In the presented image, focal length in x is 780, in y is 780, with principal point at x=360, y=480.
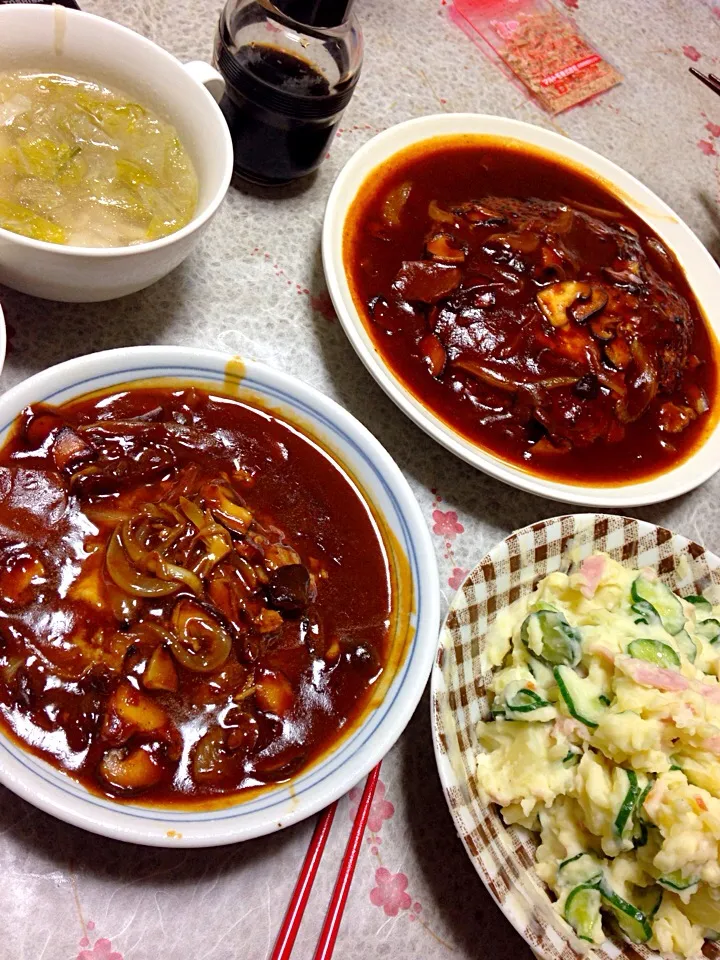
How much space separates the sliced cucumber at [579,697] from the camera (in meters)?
1.82

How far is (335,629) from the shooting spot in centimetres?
183

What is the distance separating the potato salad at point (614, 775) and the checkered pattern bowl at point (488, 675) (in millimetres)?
37

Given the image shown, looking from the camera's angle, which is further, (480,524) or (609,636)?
(480,524)

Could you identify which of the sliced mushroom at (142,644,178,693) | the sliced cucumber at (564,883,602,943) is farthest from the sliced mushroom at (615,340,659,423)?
the sliced mushroom at (142,644,178,693)

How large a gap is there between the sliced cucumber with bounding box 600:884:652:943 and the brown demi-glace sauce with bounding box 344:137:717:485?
1108mm

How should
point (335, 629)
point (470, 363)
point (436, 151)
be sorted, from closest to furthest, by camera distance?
point (335, 629) < point (470, 363) < point (436, 151)

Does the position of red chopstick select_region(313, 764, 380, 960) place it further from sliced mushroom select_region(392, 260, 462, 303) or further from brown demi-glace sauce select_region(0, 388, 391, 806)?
sliced mushroom select_region(392, 260, 462, 303)

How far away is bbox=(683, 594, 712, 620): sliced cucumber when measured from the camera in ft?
7.17

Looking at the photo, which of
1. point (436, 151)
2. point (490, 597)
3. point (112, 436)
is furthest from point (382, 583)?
point (436, 151)

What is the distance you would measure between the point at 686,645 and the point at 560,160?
2.11 m

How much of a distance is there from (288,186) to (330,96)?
0.45 metres

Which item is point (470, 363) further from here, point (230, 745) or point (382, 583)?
point (230, 745)

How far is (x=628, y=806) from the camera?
172 cm

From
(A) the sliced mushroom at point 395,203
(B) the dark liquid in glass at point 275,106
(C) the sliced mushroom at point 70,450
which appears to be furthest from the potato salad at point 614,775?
(B) the dark liquid in glass at point 275,106
